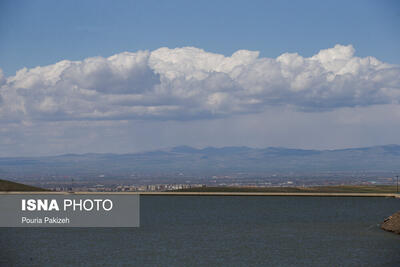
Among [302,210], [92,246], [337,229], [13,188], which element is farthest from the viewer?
[13,188]

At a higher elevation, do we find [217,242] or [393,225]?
[393,225]

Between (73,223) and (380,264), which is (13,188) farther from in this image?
(380,264)

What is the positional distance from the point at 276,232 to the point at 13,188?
81.5 metres

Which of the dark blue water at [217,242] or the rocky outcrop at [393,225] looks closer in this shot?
the dark blue water at [217,242]

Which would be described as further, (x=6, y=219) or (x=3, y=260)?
(x=6, y=219)

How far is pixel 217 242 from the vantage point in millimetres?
64438

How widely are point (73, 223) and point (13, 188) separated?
2516 inches

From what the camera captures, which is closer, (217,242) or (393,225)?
(217,242)

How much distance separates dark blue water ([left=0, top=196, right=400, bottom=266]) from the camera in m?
53.1

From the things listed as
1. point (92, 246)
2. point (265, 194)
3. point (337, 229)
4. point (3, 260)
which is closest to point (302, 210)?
point (337, 229)

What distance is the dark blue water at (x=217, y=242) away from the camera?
174 ft

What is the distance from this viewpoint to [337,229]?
253 ft

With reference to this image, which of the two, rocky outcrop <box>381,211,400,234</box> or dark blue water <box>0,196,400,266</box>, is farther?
rocky outcrop <box>381,211,400,234</box>

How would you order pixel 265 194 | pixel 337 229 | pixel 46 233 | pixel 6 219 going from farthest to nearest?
pixel 265 194 → pixel 6 219 → pixel 337 229 → pixel 46 233
